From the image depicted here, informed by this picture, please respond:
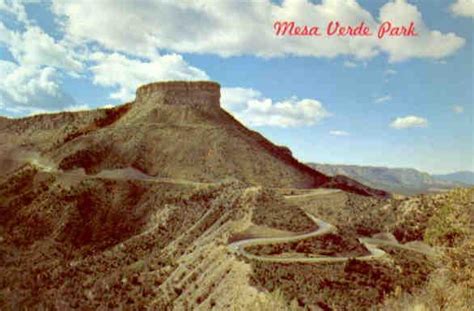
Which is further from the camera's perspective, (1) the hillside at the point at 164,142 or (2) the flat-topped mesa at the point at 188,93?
(2) the flat-topped mesa at the point at 188,93

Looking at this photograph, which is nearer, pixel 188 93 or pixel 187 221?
pixel 187 221

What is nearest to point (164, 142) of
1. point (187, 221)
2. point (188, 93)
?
point (188, 93)

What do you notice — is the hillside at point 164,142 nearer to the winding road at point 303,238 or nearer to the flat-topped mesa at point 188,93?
the flat-topped mesa at point 188,93

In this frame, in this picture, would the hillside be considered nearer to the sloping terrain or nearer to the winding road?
the sloping terrain

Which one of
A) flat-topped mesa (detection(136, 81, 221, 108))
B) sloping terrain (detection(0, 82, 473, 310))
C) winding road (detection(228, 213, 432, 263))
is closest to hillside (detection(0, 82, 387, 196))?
flat-topped mesa (detection(136, 81, 221, 108))

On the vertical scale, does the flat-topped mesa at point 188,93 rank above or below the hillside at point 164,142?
above

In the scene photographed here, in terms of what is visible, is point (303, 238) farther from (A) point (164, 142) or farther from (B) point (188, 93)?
(B) point (188, 93)

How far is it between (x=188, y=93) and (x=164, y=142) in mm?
17015

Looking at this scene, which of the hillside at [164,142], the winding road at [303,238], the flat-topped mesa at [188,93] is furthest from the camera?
the flat-topped mesa at [188,93]

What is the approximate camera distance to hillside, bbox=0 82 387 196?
3369 inches

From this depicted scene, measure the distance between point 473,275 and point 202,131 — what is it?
71906 millimetres

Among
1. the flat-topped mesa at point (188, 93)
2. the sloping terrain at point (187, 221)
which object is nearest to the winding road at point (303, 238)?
the sloping terrain at point (187, 221)

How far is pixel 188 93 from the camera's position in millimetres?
106000

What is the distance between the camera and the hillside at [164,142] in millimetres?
85562
